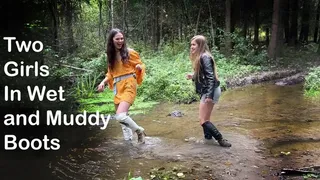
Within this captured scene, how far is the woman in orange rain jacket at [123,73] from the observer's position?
6.76 meters

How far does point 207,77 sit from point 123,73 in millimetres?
1429

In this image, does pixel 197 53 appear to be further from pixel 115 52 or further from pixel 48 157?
pixel 48 157

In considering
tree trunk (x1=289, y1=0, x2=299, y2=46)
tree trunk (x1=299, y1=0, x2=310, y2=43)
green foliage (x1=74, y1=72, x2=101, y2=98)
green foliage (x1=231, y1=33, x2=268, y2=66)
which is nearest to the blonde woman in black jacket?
green foliage (x1=74, y1=72, x2=101, y2=98)

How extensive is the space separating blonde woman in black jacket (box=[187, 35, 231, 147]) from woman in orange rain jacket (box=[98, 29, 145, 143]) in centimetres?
95

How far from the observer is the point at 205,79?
22.0 ft

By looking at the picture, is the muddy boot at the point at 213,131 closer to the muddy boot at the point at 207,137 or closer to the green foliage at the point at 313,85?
the muddy boot at the point at 207,137

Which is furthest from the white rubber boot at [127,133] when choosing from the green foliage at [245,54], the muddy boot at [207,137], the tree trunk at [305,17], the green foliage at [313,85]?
the tree trunk at [305,17]

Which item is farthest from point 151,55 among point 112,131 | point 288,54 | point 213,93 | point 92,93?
point 213,93

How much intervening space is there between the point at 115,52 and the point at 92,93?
6.09m

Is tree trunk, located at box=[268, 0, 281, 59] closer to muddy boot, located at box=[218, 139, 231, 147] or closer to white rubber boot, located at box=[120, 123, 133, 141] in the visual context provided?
muddy boot, located at box=[218, 139, 231, 147]

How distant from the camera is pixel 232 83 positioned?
15547 millimetres

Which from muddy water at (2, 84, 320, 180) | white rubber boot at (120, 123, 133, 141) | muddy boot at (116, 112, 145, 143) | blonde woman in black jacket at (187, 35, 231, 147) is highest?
blonde woman in black jacket at (187, 35, 231, 147)

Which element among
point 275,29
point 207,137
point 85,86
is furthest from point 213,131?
point 275,29

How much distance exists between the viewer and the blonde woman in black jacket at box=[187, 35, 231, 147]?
6645mm
